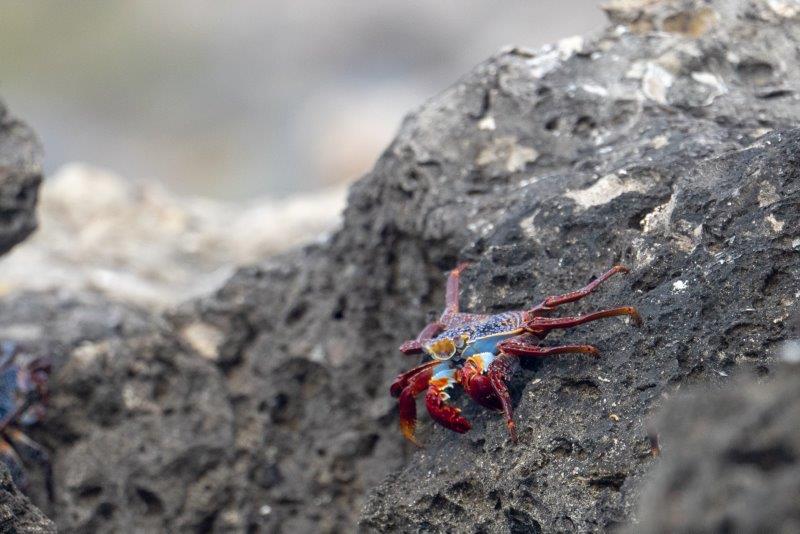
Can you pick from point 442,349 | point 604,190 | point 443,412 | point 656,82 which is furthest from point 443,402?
point 656,82

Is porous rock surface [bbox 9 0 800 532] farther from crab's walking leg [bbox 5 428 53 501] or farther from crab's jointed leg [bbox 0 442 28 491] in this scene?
crab's jointed leg [bbox 0 442 28 491]

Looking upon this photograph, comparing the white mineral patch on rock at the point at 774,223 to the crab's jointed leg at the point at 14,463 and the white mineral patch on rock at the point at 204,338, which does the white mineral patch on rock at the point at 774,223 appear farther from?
the crab's jointed leg at the point at 14,463

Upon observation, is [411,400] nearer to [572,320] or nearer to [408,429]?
[408,429]

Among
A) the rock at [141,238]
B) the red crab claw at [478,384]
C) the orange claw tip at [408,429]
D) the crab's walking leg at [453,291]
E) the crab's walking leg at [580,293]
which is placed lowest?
the rock at [141,238]

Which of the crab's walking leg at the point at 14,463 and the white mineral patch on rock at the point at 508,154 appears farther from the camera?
the crab's walking leg at the point at 14,463

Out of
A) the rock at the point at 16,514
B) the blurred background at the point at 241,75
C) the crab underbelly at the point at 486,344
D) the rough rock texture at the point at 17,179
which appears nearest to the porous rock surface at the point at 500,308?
the crab underbelly at the point at 486,344

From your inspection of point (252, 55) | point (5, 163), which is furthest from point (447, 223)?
point (252, 55)

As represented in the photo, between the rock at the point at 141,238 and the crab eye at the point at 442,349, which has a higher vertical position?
the crab eye at the point at 442,349

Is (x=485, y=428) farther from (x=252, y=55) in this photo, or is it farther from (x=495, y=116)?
(x=252, y=55)
